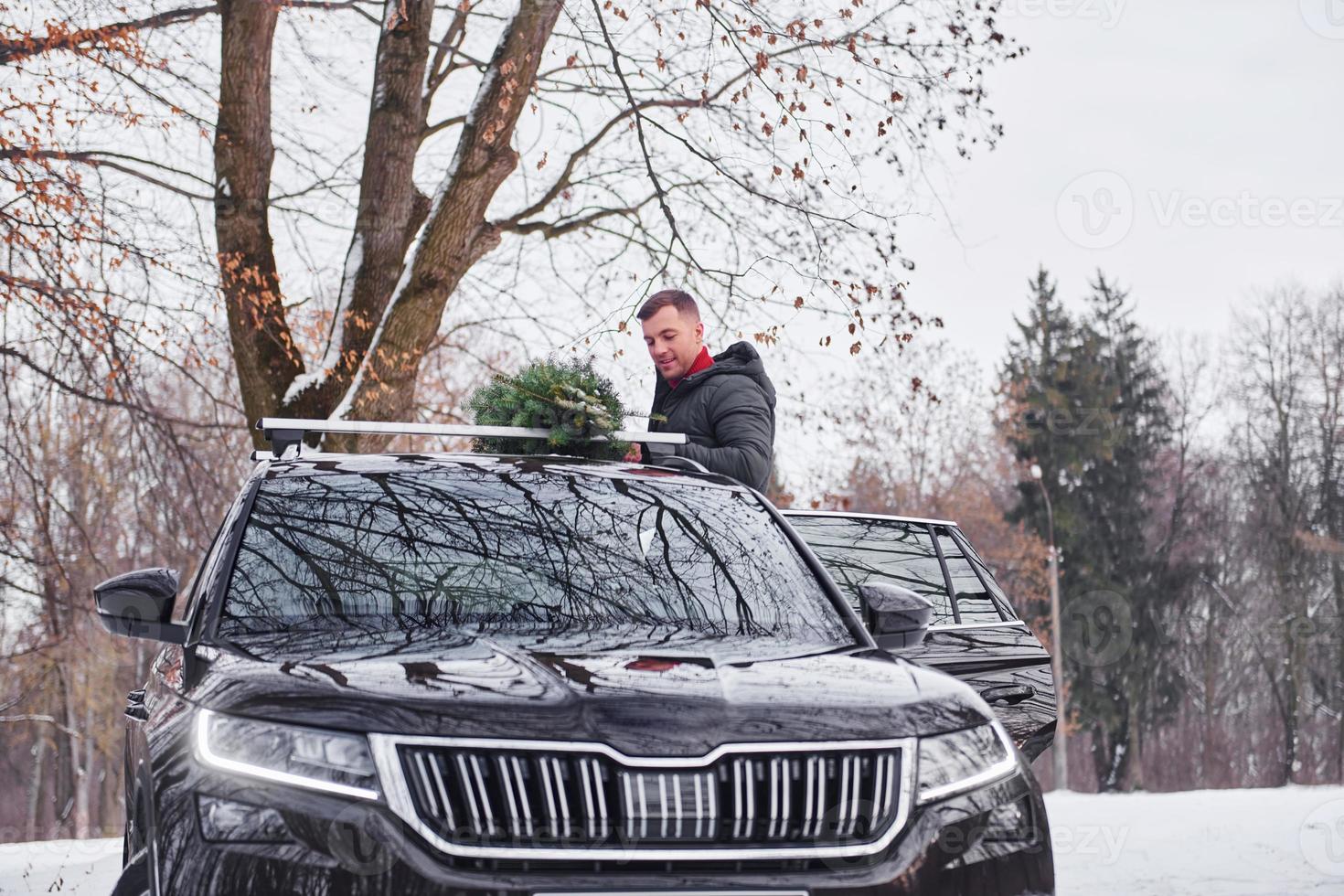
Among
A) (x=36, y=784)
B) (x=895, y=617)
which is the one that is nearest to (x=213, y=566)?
(x=895, y=617)

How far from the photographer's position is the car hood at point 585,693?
9.20 ft

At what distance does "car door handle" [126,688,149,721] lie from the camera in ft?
13.0

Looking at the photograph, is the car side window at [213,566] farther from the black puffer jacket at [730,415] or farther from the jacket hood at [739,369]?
the jacket hood at [739,369]

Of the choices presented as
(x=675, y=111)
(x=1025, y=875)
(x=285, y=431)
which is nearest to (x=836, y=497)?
(x=675, y=111)

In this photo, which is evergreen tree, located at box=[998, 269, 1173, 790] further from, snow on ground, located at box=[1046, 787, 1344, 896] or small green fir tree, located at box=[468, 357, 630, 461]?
small green fir tree, located at box=[468, 357, 630, 461]

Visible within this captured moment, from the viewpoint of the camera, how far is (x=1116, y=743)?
4847 centimetres

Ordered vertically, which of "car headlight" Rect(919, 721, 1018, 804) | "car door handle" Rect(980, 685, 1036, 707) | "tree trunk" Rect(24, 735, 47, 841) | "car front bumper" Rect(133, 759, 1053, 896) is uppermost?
"car headlight" Rect(919, 721, 1018, 804)

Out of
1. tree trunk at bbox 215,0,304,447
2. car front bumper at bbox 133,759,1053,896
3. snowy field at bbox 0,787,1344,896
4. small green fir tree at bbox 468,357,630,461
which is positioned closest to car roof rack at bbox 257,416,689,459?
small green fir tree at bbox 468,357,630,461

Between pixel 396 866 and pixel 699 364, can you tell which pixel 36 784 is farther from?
pixel 396 866

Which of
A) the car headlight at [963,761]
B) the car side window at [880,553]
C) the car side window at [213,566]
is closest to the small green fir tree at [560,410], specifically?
the car side window at [880,553]

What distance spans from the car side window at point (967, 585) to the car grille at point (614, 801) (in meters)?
3.28

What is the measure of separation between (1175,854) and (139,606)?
7.24 meters

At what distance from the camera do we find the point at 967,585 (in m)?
6.13

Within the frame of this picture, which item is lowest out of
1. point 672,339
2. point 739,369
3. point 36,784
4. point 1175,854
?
point 36,784
